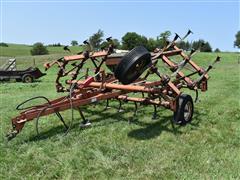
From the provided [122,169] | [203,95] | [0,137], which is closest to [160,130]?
[122,169]

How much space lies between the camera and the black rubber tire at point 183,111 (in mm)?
7715

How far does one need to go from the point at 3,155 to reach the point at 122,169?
198 centimetres

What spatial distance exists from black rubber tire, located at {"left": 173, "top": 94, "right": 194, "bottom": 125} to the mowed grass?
0.16m

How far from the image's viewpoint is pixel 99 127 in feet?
25.7

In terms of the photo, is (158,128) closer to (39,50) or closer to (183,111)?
(183,111)

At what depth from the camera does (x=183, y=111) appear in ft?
25.6

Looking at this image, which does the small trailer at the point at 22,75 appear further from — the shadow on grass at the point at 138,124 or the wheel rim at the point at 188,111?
the wheel rim at the point at 188,111

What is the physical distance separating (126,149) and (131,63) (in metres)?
1.85

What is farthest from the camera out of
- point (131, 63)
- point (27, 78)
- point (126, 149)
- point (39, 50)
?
point (39, 50)

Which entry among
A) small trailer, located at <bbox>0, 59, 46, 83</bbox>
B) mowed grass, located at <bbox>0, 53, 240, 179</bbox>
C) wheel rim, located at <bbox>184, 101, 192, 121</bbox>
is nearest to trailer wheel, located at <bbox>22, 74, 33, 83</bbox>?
small trailer, located at <bbox>0, 59, 46, 83</bbox>

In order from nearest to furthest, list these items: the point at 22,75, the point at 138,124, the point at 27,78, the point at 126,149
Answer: the point at 126,149, the point at 138,124, the point at 27,78, the point at 22,75

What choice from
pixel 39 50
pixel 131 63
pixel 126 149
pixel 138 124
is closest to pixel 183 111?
pixel 138 124

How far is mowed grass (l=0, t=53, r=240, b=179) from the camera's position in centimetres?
534

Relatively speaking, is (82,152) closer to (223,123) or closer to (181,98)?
(181,98)
